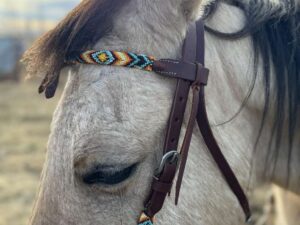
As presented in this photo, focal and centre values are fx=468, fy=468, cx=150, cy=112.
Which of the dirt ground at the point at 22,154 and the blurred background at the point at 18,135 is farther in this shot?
the blurred background at the point at 18,135

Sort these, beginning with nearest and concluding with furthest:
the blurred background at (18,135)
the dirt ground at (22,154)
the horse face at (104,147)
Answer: the horse face at (104,147)
the dirt ground at (22,154)
the blurred background at (18,135)

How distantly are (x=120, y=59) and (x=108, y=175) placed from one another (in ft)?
1.19

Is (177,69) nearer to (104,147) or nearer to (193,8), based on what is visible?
(193,8)

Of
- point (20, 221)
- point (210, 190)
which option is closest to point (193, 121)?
point (210, 190)

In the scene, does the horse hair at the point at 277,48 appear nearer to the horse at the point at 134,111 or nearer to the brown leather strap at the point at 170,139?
the horse at the point at 134,111

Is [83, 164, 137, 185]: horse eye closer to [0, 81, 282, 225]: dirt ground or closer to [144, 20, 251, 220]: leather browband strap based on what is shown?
[144, 20, 251, 220]: leather browband strap

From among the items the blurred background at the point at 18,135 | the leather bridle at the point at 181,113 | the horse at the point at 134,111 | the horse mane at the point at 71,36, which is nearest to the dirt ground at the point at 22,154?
the blurred background at the point at 18,135

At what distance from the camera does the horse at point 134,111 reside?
1.43 m

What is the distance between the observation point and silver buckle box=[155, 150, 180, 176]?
1.47 m

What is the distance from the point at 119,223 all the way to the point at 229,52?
733 mm

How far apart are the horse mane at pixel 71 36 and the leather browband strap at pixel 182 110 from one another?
0.22 meters

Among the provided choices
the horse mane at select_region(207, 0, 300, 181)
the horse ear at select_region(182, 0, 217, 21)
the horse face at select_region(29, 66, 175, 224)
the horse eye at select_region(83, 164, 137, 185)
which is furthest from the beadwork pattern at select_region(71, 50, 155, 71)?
the horse mane at select_region(207, 0, 300, 181)

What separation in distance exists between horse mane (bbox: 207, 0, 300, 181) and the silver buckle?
485mm

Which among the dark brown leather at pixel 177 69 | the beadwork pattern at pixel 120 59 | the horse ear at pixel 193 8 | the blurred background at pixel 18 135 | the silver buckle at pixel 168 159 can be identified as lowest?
the blurred background at pixel 18 135
